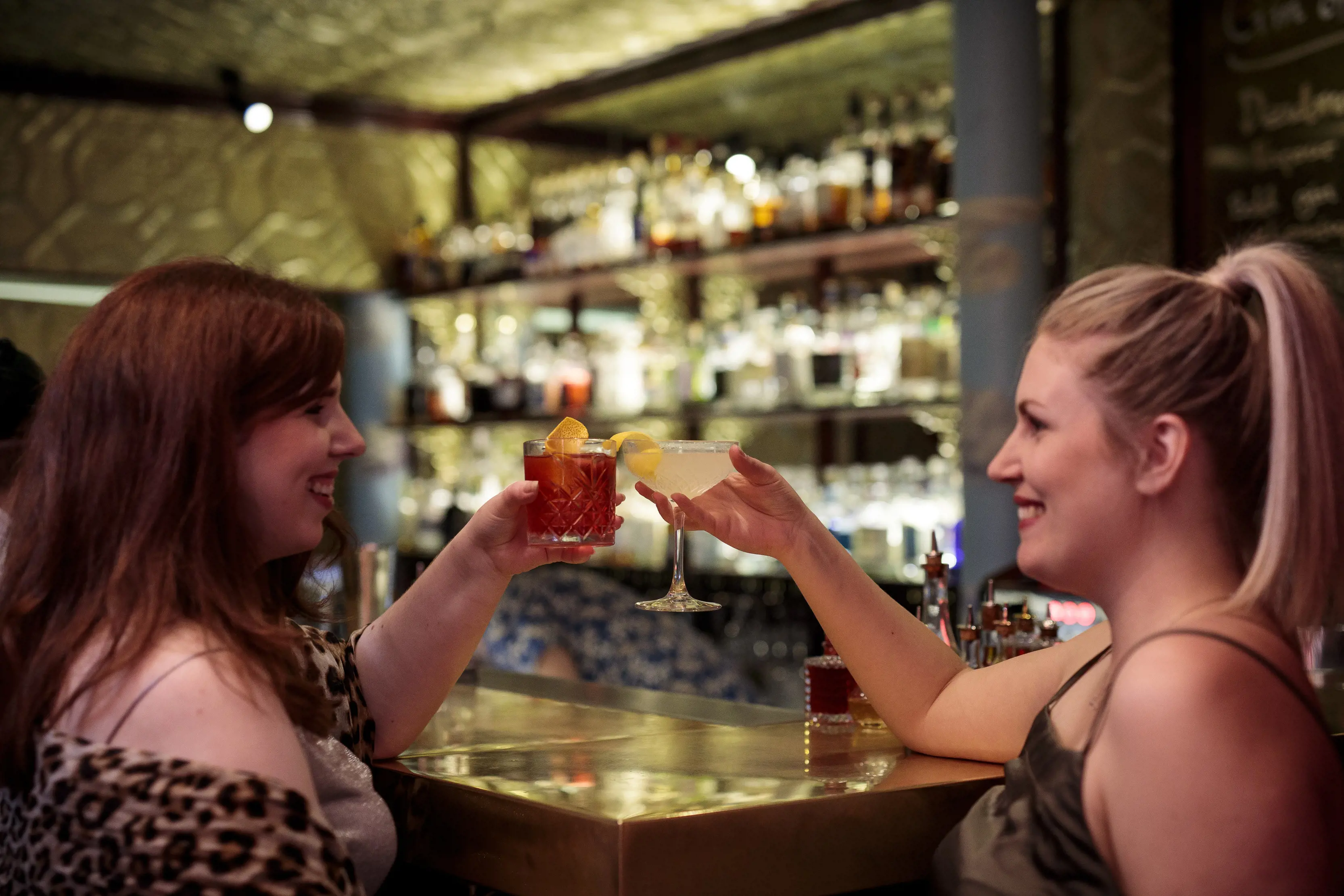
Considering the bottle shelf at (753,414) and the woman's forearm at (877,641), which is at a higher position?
the bottle shelf at (753,414)

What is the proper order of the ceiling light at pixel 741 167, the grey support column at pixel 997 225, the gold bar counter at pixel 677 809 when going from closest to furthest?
the gold bar counter at pixel 677 809 → the grey support column at pixel 997 225 → the ceiling light at pixel 741 167

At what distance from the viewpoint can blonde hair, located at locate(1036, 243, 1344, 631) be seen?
113 centimetres

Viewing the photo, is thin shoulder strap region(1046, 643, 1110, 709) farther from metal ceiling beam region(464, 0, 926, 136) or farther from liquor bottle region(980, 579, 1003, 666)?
metal ceiling beam region(464, 0, 926, 136)

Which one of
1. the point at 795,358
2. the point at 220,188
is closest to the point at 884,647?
the point at 795,358

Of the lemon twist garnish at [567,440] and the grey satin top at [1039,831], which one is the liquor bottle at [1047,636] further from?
the lemon twist garnish at [567,440]

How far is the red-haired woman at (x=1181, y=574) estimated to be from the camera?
1.05m

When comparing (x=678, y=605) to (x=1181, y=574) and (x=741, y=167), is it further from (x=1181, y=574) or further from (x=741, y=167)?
(x=741, y=167)

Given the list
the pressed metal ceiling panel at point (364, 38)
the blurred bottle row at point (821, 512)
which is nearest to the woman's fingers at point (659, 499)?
the blurred bottle row at point (821, 512)

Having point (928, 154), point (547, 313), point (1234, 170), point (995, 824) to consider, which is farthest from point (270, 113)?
point (995, 824)

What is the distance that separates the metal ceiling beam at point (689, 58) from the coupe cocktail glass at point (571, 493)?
102 inches

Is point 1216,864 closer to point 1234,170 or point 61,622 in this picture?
point 61,622

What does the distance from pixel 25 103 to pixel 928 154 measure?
318 centimetres

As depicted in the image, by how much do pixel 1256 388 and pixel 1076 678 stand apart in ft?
1.14

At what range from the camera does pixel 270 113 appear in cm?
523
